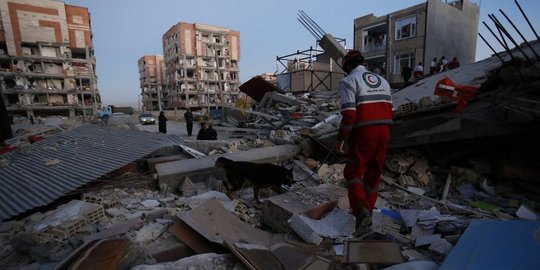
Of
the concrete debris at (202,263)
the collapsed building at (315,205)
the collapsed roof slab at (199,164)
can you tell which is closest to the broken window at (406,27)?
the collapsed building at (315,205)

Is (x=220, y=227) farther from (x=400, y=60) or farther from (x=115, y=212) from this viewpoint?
(x=400, y=60)

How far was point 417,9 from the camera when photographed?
21125mm

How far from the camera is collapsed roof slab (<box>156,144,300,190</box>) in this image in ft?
15.0

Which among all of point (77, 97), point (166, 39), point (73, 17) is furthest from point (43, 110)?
point (166, 39)

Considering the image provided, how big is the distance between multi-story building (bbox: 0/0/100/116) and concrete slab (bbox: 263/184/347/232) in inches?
1864

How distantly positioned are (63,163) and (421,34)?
2439 centimetres

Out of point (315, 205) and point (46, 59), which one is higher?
point (46, 59)

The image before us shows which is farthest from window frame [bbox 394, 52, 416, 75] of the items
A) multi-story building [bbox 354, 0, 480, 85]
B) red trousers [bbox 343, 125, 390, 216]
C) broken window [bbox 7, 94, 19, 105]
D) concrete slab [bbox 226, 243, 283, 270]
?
broken window [bbox 7, 94, 19, 105]

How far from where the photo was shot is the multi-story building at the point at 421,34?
20906 millimetres

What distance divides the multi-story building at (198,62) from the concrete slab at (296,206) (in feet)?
165

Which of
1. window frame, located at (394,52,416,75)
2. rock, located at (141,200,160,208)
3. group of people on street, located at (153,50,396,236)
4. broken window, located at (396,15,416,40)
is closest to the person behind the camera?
group of people on street, located at (153,50,396,236)

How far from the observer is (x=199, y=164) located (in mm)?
5090

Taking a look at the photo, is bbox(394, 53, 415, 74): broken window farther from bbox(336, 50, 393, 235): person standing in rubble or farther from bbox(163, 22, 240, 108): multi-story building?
bbox(163, 22, 240, 108): multi-story building

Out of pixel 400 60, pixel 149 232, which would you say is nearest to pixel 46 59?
pixel 400 60
